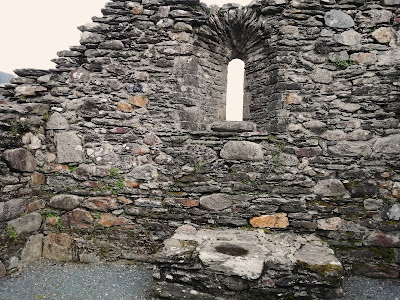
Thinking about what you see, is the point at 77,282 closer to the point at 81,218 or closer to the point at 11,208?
the point at 81,218

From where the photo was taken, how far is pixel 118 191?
163 inches

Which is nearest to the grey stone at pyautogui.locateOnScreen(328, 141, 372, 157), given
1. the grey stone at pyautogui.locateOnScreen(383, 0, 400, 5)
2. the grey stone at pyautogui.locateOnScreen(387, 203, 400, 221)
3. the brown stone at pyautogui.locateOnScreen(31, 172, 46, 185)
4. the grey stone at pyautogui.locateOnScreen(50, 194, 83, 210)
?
the grey stone at pyautogui.locateOnScreen(387, 203, 400, 221)

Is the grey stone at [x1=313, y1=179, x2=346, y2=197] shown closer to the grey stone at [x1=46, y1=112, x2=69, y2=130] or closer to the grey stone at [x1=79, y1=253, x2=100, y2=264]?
the grey stone at [x1=79, y1=253, x2=100, y2=264]

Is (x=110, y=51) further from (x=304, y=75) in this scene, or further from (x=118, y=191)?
(x=304, y=75)

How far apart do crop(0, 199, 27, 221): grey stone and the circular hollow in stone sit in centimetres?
299

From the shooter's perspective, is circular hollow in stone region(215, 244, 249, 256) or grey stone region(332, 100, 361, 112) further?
grey stone region(332, 100, 361, 112)

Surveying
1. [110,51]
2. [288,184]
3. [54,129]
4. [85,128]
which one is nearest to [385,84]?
[288,184]

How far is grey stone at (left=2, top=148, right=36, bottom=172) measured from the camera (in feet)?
12.6

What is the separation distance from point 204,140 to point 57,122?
2395mm

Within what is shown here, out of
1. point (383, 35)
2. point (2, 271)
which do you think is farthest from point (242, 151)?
point (2, 271)

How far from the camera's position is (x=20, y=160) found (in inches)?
156

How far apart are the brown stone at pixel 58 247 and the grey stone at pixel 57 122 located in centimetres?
172

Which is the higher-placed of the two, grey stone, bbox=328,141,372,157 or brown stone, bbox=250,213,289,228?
grey stone, bbox=328,141,372,157

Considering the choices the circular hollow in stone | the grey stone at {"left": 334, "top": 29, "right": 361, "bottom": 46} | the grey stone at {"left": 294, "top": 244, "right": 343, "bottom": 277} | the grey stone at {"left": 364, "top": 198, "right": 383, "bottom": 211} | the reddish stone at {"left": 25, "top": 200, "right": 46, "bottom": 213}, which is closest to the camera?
the grey stone at {"left": 294, "top": 244, "right": 343, "bottom": 277}
